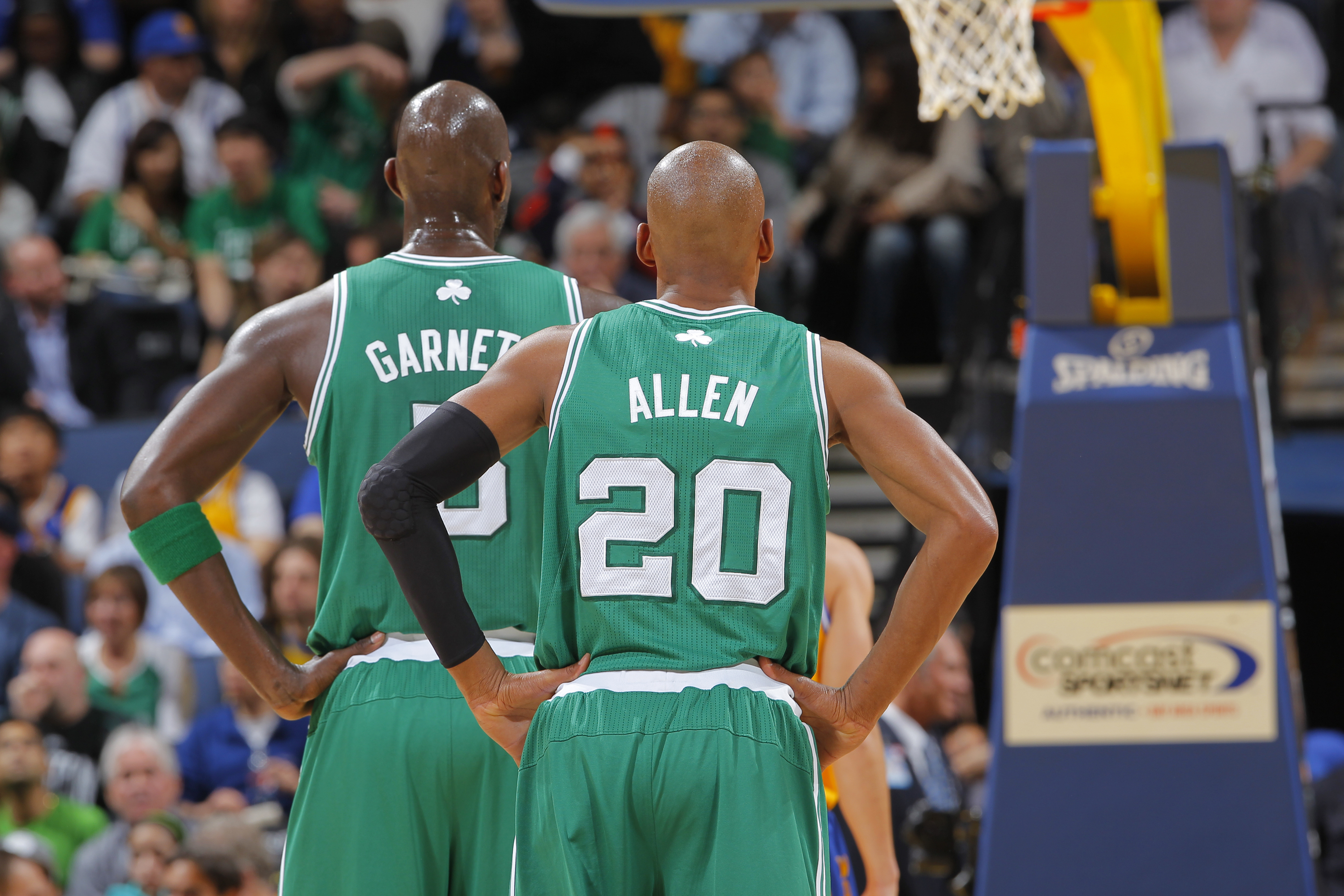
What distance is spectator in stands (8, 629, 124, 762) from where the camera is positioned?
7723 millimetres

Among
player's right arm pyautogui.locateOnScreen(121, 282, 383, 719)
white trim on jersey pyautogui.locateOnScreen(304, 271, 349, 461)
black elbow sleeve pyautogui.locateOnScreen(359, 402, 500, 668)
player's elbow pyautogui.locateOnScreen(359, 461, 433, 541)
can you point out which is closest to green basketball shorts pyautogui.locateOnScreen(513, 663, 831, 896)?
black elbow sleeve pyautogui.locateOnScreen(359, 402, 500, 668)

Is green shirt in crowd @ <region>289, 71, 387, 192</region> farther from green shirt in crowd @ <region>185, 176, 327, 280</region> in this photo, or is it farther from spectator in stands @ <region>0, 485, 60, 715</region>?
spectator in stands @ <region>0, 485, 60, 715</region>

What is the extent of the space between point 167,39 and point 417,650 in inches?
332

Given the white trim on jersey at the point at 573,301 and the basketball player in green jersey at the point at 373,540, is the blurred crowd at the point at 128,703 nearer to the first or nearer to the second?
the basketball player in green jersey at the point at 373,540

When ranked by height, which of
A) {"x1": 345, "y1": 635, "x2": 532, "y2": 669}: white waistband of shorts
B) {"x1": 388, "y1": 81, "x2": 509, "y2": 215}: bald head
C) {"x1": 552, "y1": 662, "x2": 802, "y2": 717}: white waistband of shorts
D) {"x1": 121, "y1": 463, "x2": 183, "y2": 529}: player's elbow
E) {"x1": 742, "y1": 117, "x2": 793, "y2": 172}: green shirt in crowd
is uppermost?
{"x1": 742, "y1": 117, "x2": 793, "y2": 172}: green shirt in crowd

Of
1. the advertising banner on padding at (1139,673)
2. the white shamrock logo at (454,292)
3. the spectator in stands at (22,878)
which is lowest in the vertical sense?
the spectator in stands at (22,878)

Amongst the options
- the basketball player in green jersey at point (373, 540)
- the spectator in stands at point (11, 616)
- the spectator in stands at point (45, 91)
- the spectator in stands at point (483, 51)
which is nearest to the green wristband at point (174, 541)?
the basketball player in green jersey at point (373, 540)

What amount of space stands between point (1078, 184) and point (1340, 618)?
15.9ft

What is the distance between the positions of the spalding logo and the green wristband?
356cm

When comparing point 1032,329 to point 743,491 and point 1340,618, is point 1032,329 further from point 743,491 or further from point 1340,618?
point 1340,618

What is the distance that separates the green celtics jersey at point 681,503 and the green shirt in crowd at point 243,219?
7.38m

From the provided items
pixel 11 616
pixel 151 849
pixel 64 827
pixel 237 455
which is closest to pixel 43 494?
pixel 11 616

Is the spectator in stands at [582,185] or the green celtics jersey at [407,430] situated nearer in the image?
the green celtics jersey at [407,430]

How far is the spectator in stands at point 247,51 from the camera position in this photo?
11180 millimetres
